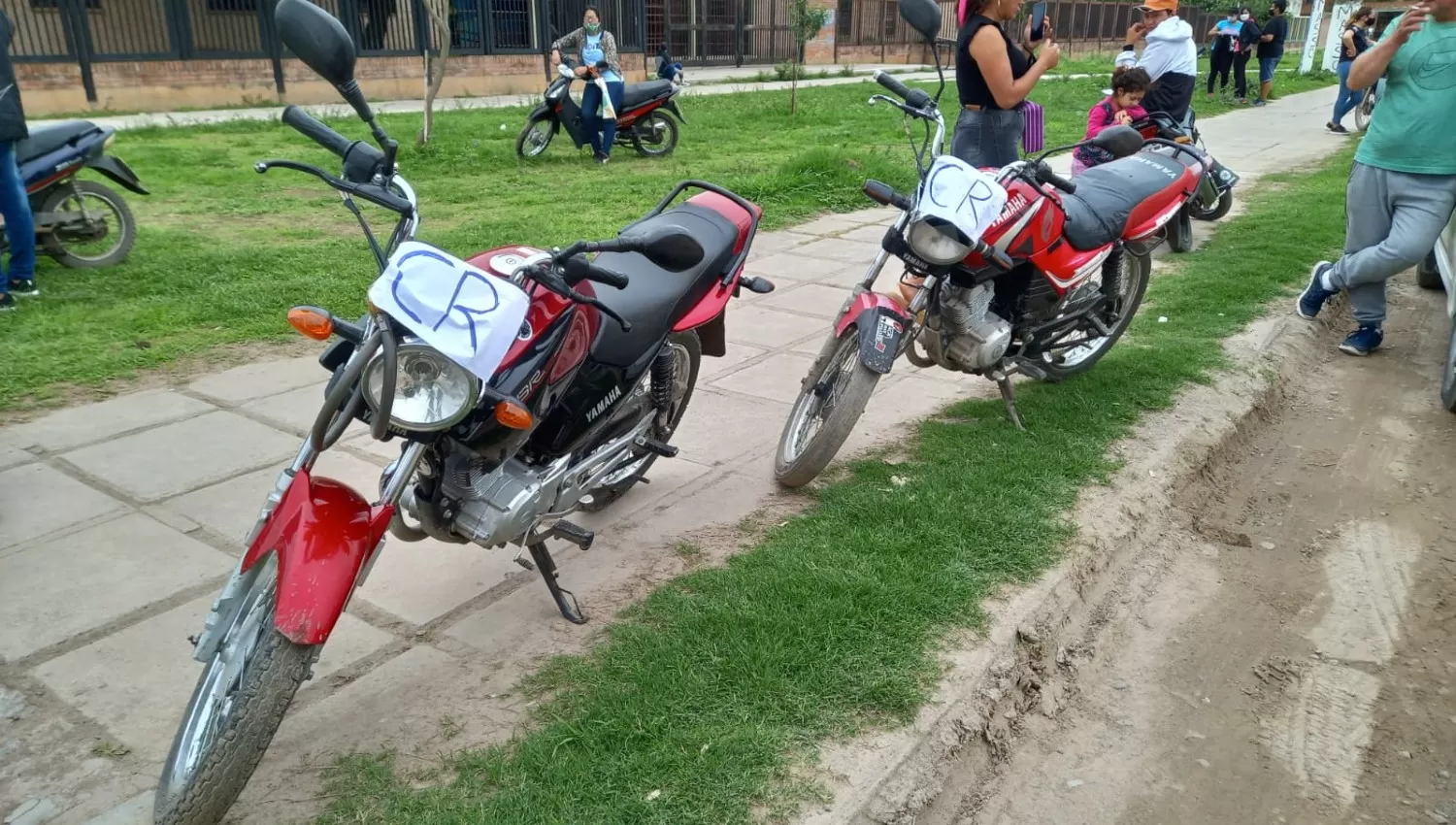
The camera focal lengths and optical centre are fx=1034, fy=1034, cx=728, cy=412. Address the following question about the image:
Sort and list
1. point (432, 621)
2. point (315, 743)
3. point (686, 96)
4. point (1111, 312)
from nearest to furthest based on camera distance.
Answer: point (315, 743), point (432, 621), point (1111, 312), point (686, 96)

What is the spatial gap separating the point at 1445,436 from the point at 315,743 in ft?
15.7

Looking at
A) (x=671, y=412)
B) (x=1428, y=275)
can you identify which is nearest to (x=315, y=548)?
(x=671, y=412)

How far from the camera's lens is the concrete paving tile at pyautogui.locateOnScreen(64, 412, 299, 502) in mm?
3809

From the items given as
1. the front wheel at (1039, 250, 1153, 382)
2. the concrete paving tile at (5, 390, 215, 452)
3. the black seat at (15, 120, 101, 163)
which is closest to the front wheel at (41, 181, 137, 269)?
the black seat at (15, 120, 101, 163)

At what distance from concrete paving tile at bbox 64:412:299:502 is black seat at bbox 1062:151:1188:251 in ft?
10.8

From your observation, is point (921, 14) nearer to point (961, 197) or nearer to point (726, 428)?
point (961, 197)

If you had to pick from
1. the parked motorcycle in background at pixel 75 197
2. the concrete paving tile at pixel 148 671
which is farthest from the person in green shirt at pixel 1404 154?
the parked motorcycle in background at pixel 75 197

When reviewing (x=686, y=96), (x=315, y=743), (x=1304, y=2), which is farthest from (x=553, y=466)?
(x=1304, y=2)

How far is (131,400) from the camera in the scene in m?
4.54

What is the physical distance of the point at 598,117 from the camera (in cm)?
1090

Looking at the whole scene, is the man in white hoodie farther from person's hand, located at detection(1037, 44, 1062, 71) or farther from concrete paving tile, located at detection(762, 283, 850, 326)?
person's hand, located at detection(1037, 44, 1062, 71)

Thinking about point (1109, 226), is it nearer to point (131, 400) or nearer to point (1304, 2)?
point (131, 400)

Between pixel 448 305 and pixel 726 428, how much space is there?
2362 millimetres

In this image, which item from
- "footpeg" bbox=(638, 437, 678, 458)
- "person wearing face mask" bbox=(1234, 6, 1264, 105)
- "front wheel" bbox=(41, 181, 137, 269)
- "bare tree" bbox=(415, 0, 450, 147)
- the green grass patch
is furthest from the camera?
"person wearing face mask" bbox=(1234, 6, 1264, 105)
